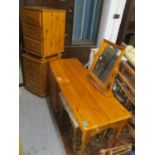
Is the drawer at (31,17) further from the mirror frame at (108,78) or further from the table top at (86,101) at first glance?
Answer: the mirror frame at (108,78)

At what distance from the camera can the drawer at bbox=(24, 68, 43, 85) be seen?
202 centimetres

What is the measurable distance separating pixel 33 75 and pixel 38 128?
693 millimetres

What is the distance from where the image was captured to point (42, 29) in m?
1.72

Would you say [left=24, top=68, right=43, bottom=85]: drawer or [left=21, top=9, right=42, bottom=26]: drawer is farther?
[left=24, top=68, right=43, bottom=85]: drawer

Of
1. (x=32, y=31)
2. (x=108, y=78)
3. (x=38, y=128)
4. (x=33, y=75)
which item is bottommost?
(x=38, y=128)

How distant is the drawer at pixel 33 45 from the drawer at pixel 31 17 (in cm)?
21

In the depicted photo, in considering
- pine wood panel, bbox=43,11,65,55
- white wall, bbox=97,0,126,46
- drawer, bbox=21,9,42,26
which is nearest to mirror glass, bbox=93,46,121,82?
pine wood panel, bbox=43,11,65,55

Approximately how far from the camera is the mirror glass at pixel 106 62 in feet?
4.70

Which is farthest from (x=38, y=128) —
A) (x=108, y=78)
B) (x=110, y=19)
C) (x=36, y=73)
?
(x=110, y=19)

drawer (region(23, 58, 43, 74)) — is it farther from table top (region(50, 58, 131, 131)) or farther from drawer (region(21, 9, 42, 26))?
drawer (region(21, 9, 42, 26))

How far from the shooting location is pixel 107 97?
4.55 feet

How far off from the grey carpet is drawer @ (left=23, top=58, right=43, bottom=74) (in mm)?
393

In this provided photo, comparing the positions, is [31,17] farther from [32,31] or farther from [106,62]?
[106,62]
